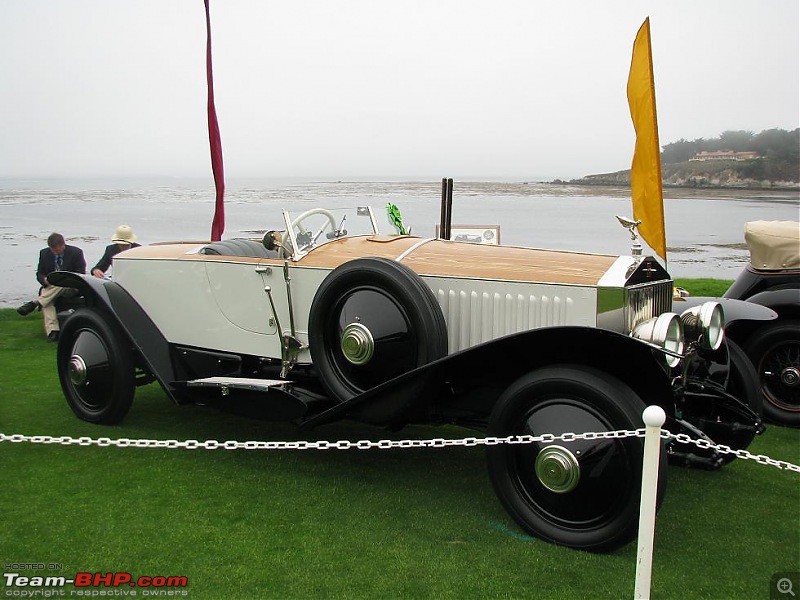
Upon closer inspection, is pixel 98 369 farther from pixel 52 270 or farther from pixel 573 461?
pixel 52 270

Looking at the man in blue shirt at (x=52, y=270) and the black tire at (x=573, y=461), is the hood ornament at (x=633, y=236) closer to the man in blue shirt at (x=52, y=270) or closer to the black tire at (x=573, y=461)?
the black tire at (x=573, y=461)

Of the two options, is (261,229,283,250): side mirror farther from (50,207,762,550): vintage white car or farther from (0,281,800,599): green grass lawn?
(0,281,800,599): green grass lawn

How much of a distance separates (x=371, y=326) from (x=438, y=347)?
385 millimetres

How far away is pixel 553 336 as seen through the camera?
351cm

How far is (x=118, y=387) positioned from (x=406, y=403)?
240 cm

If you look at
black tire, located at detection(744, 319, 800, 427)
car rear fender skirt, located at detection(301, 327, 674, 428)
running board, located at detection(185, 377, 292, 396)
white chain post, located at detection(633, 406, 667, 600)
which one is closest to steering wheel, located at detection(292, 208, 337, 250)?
running board, located at detection(185, 377, 292, 396)

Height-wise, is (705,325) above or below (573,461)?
above

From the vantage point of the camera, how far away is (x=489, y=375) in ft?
12.8

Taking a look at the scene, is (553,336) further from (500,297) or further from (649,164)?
(649,164)

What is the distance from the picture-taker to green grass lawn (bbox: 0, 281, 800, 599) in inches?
123

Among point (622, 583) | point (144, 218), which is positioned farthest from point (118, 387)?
point (144, 218)

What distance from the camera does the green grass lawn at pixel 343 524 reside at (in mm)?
3135

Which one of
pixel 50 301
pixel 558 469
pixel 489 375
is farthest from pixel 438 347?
pixel 50 301

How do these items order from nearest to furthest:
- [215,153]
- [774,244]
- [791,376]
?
[791,376] → [774,244] → [215,153]
